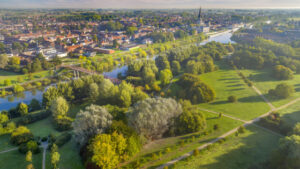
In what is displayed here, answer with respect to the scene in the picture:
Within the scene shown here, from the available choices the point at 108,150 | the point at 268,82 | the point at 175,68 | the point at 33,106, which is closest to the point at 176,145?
the point at 108,150

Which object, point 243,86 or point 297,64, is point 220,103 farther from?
point 297,64

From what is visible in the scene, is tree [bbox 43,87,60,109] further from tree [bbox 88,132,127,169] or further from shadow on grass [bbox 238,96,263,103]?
shadow on grass [bbox 238,96,263,103]

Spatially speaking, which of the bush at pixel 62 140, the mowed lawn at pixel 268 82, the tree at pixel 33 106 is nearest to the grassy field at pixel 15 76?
the tree at pixel 33 106

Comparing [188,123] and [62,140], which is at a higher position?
[188,123]

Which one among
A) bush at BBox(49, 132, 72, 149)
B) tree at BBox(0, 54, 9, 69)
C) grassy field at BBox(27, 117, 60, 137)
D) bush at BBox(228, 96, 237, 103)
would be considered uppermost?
tree at BBox(0, 54, 9, 69)

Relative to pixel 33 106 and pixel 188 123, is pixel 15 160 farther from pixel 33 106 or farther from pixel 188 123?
pixel 188 123

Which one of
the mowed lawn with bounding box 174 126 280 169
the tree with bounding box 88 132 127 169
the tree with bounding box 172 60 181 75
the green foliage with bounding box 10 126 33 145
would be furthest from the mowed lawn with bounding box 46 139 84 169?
the tree with bounding box 172 60 181 75
